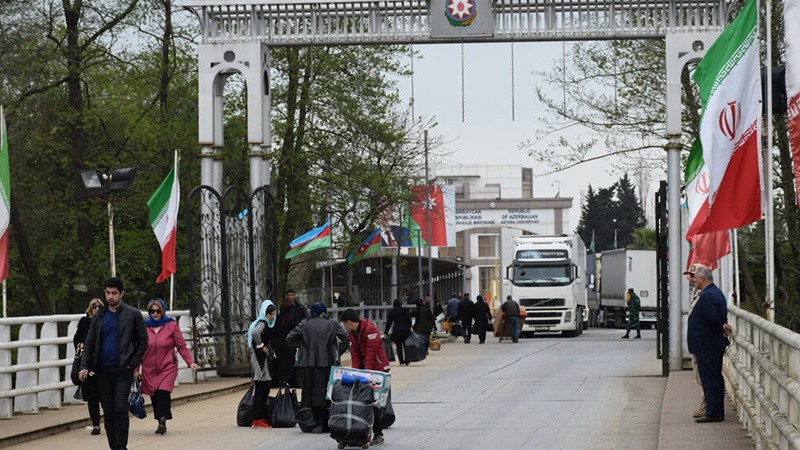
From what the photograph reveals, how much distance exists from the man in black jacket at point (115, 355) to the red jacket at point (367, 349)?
12.0ft

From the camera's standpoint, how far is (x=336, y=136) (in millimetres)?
46125

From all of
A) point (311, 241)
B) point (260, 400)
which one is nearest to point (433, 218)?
point (311, 241)

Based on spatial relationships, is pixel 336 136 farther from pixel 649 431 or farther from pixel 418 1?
pixel 649 431

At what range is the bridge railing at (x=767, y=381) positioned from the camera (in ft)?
31.6

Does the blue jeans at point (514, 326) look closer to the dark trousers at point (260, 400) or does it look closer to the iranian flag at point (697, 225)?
the iranian flag at point (697, 225)

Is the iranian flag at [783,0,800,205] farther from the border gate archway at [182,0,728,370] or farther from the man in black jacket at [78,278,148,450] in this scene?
the border gate archway at [182,0,728,370]

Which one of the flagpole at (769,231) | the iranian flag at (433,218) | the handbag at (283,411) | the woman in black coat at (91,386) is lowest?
the handbag at (283,411)

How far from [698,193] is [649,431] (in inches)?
214

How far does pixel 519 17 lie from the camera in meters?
28.0

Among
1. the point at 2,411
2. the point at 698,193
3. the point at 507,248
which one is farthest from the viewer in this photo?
the point at 507,248

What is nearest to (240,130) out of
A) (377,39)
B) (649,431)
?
(377,39)

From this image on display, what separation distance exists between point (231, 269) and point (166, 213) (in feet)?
5.67

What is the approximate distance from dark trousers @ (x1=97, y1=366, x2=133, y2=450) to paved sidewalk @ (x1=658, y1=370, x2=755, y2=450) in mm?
5225

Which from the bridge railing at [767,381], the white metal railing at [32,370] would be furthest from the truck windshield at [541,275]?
the bridge railing at [767,381]
